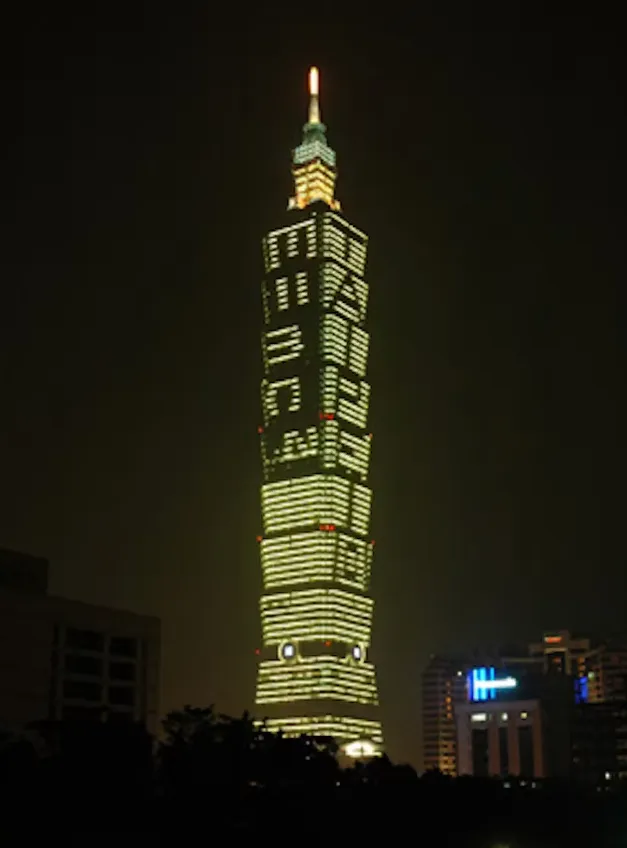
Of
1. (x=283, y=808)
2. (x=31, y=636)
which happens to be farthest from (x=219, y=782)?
(x=31, y=636)

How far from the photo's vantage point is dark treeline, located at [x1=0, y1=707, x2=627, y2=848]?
70.1 metres

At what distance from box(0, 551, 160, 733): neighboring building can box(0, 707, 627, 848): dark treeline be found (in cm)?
3556

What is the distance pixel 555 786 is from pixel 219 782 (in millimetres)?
70889

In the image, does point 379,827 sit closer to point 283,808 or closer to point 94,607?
point 283,808

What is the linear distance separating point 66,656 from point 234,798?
7068cm

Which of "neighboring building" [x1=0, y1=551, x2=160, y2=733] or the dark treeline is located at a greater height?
"neighboring building" [x1=0, y1=551, x2=160, y2=733]

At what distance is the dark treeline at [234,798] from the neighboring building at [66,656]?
3556 centimetres

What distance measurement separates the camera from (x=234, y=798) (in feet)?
249

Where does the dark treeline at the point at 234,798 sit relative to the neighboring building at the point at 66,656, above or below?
below

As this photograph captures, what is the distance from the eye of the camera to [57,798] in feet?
233

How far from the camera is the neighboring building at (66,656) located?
13450 cm

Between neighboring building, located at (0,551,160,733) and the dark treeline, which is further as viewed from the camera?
neighboring building, located at (0,551,160,733)

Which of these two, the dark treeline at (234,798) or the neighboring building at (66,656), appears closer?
the dark treeline at (234,798)

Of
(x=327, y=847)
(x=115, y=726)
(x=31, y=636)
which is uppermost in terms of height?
(x=31, y=636)
